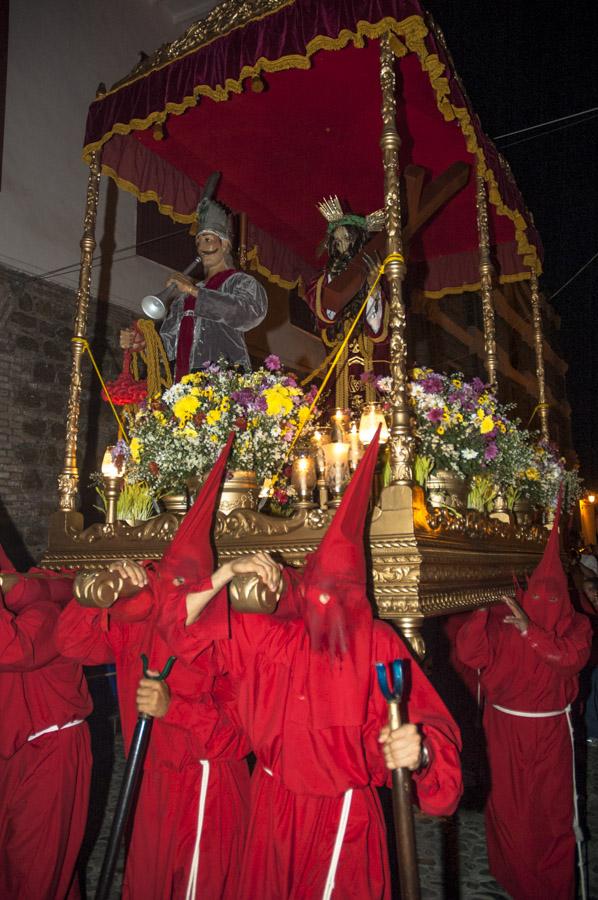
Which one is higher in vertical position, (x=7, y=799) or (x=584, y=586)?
(x=584, y=586)

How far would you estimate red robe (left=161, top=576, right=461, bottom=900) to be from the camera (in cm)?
220

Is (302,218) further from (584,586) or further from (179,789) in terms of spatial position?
(179,789)

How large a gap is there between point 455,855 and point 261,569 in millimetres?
3388

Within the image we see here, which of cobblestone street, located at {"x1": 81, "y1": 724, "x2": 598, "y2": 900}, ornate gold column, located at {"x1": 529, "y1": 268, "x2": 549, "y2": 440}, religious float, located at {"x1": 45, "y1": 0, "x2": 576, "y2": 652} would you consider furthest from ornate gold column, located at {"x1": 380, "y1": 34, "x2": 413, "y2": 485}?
ornate gold column, located at {"x1": 529, "y1": 268, "x2": 549, "y2": 440}

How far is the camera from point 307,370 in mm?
12648

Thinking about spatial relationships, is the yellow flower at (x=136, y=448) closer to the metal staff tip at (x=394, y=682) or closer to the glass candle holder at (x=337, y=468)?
the glass candle holder at (x=337, y=468)

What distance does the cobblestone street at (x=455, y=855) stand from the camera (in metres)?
3.94

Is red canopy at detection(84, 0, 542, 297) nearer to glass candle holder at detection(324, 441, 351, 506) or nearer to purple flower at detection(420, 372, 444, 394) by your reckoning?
purple flower at detection(420, 372, 444, 394)

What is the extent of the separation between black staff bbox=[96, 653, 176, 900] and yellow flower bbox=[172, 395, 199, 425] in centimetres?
160

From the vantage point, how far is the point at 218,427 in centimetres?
385

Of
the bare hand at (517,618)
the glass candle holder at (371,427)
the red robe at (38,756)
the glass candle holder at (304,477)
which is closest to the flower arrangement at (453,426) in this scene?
the glass candle holder at (371,427)

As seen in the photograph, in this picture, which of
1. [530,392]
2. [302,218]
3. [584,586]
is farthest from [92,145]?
[530,392]

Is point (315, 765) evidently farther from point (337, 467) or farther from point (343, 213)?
point (343, 213)

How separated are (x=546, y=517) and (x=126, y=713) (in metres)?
3.71
